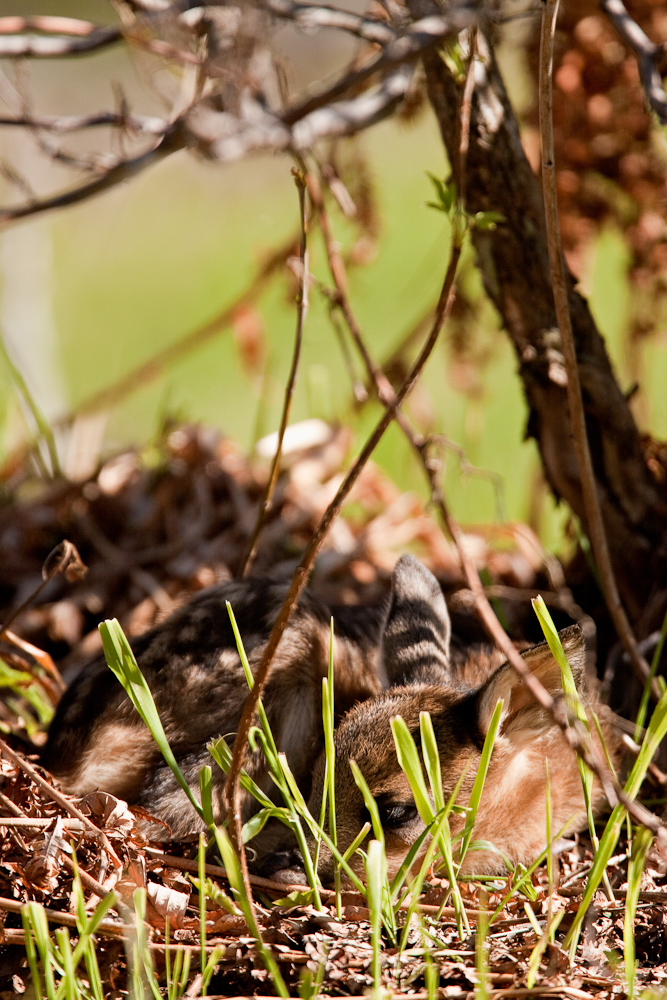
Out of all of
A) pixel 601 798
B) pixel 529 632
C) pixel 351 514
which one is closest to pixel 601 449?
pixel 529 632

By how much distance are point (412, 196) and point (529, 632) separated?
22.5 feet

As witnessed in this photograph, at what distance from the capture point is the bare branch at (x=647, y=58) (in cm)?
312

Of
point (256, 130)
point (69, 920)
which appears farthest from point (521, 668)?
point (256, 130)

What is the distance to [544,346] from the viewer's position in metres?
3.67

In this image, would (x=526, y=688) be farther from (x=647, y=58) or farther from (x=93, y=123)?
(x=93, y=123)

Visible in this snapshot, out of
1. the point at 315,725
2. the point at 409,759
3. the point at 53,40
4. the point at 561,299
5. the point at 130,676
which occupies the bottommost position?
the point at 315,725

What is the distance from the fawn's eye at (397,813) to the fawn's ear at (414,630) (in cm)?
47

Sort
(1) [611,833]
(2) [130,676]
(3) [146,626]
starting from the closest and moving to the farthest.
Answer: (1) [611,833], (2) [130,676], (3) [146,626]

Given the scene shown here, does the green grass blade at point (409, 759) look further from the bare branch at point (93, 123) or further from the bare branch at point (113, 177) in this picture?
the bare branch at point (93, 123)

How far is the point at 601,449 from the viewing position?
12.6 feet

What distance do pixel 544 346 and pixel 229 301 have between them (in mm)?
4141

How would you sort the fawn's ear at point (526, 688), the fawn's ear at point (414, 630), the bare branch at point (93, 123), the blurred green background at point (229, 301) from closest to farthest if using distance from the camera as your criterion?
the fawn's ear at point (526, 688) → the bare branch at point (93, 123) → the fawn's ear at point (414, 630) → the blurred green background at point (229, 301)

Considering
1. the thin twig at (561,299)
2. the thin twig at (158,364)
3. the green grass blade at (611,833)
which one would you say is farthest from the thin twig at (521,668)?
the thin twig at (158,364)

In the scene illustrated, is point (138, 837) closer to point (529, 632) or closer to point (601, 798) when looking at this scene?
point (601, 798)
